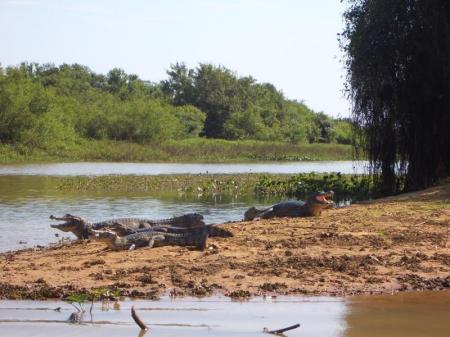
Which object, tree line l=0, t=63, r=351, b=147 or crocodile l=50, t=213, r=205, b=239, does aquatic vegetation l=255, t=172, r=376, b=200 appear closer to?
crocodile l=50, t=213, r=205, b=239

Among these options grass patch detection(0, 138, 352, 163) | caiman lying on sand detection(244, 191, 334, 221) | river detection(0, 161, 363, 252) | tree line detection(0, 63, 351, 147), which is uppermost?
tree line detection(0, 63, 351, 147)

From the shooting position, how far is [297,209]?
45.3 ft

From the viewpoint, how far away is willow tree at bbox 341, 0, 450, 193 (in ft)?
61.6

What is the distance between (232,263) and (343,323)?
214 cm

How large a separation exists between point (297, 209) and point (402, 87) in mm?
6740

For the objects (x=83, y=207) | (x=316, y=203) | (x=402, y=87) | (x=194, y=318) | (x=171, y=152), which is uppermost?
(x=402, y=87)

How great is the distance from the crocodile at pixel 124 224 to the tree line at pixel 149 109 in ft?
96.6

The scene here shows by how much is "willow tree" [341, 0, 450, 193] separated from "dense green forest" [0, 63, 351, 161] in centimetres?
3441

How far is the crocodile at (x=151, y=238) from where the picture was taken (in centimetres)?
1020

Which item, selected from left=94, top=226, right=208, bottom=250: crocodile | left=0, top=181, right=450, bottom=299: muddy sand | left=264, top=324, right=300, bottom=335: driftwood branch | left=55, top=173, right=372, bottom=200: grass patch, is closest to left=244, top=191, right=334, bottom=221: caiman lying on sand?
left=0, top=181, right=450, bottom=299: muddy sand

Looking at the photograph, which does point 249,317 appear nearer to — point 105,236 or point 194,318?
point 194,318

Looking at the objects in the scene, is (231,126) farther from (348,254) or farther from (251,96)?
(348,254)

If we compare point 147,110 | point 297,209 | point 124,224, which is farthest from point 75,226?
point 147,110

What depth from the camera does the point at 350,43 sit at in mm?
19906
